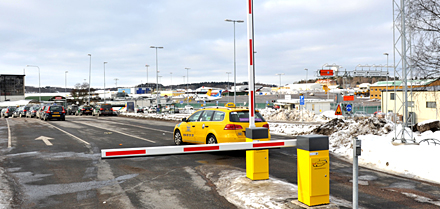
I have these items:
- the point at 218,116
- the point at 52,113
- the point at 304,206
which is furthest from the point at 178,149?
the point at 52,113

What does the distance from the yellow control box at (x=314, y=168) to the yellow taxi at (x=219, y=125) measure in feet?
17.9

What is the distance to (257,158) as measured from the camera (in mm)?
7516

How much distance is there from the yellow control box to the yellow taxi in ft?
17.9

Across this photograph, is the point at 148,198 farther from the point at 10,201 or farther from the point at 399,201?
the point at 399,201

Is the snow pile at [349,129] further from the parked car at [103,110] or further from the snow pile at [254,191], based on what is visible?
the parked car at [103,110]

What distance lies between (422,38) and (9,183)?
50.0ft

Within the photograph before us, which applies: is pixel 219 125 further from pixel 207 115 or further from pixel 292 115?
pixel 292 115

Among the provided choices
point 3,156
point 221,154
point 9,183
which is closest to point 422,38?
point 221,154

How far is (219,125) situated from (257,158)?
13.5ft

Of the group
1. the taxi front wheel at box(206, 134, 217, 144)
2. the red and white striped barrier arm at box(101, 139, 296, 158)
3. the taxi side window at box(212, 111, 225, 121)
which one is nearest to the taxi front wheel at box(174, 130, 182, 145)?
the taxi front wheel at box(206, 134, 217, 144)

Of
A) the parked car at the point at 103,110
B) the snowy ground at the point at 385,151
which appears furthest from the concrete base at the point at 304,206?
the parked car at the point at 103,110

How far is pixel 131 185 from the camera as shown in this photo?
301 inches

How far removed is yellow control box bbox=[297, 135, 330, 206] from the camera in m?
5.62

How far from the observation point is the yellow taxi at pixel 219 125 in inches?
441
